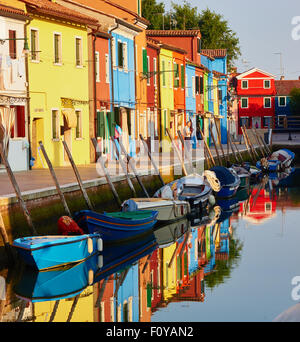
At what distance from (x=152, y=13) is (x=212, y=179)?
43.9 m

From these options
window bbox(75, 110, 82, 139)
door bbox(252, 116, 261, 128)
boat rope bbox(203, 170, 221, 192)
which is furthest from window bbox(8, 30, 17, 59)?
door bbox(252, 116, 261, 128)

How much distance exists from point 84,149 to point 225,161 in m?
13.2

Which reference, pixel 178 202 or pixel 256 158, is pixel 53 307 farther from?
pixel 256 158

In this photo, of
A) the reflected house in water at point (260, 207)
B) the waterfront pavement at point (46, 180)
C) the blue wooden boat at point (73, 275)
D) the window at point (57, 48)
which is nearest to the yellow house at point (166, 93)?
the reflected house in water at point (260, 207)

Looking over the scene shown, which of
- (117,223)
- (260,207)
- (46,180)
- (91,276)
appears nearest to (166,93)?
(260,207)

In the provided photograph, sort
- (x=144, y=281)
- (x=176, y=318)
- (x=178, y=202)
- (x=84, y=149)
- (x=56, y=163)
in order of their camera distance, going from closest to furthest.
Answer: (x=176, y=318)
(x=144, y=281)
(x=178, y=202)
(x=56, y=163)
(x=84, y=149)

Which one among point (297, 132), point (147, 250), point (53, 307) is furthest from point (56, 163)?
point (297, 132)

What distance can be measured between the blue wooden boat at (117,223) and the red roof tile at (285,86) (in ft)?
230

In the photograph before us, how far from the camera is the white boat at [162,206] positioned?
75.8 feet

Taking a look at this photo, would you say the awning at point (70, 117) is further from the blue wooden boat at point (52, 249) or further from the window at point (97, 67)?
the blue wooden boat at point (52, 249)

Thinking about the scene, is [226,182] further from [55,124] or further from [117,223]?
[117,223]

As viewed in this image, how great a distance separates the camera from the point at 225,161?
4334 cm

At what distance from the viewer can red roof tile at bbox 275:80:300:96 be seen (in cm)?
9081

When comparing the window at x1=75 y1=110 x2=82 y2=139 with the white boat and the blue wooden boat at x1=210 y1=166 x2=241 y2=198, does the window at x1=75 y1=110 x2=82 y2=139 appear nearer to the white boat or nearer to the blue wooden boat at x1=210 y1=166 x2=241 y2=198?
the blue wooden boat at x1=210 y1=166 x2=241 y2=198
